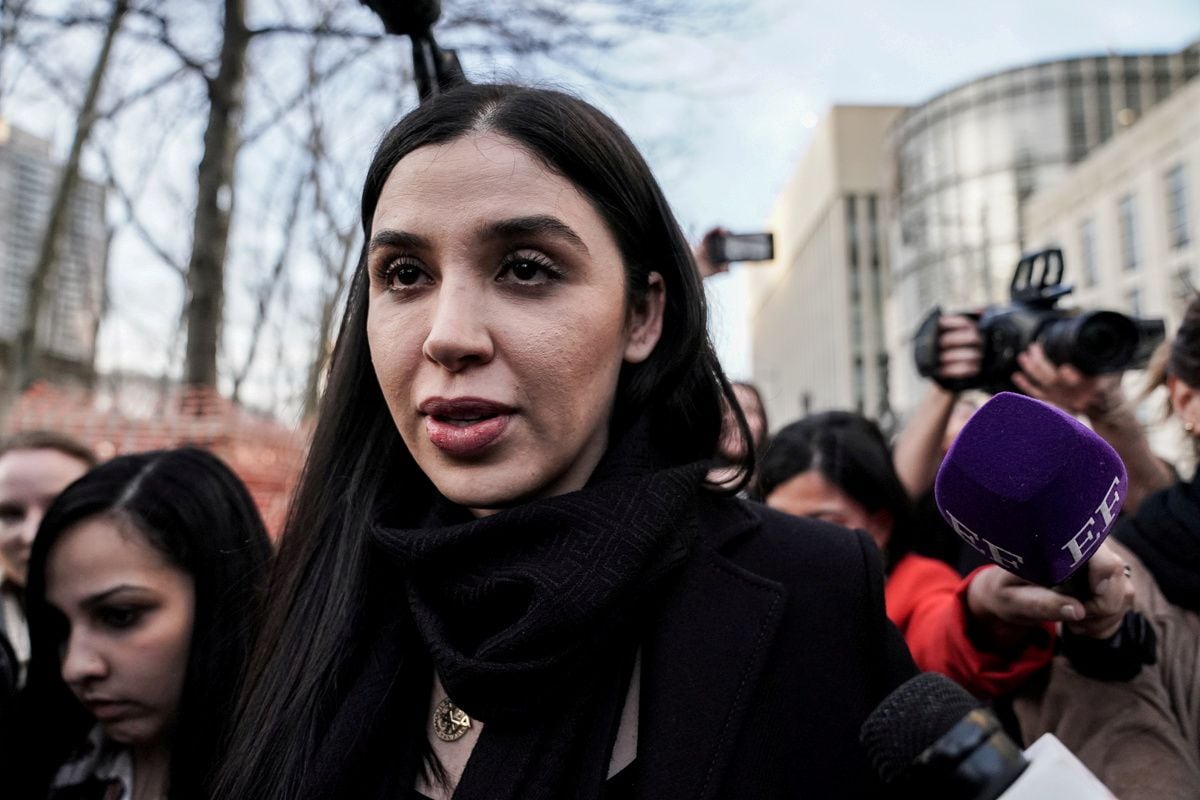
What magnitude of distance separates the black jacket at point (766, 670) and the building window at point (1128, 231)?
94.4 ft

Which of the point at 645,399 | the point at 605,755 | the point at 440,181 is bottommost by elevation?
the point at 605,755

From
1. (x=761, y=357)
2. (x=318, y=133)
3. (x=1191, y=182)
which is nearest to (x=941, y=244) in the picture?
(x=1191, y=182)

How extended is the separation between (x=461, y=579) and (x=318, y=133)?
756 cm

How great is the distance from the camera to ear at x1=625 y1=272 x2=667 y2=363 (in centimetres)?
160

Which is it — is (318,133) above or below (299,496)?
above

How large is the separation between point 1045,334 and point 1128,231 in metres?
28.5

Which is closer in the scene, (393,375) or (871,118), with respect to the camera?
(393,375)

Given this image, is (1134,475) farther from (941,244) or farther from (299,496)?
(941,244)

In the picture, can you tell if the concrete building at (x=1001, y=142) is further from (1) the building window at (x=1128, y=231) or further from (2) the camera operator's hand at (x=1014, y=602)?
(2) the camera operator's hand at (x=1014, y=602)

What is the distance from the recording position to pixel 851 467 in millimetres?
2652

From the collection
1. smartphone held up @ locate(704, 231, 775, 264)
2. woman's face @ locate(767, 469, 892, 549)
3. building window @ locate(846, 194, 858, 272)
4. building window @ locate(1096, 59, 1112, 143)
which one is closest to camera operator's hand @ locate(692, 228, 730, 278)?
smartphone held up @ locate(704, 231, 775, 264)

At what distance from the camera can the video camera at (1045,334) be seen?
211 cm

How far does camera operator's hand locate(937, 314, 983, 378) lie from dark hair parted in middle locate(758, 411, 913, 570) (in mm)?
322

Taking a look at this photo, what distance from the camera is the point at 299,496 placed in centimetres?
179
